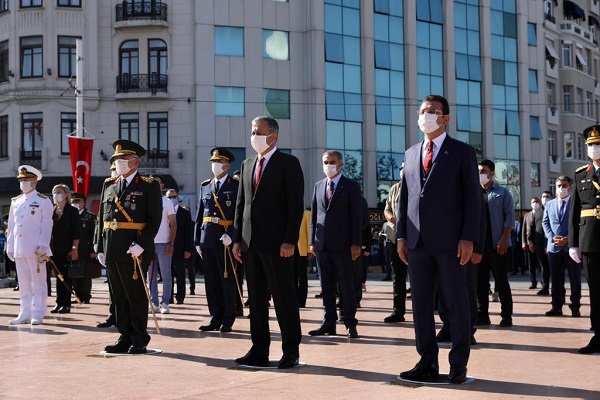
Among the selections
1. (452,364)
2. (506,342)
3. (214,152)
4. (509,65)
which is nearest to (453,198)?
(452,364)

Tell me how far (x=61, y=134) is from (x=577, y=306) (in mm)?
32150

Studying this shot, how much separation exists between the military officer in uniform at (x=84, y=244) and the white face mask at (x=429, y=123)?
31.7ft

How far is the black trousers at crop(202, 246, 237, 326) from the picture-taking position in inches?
462

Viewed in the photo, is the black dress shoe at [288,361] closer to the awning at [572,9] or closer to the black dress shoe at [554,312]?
the black dress shoe at [554,312]

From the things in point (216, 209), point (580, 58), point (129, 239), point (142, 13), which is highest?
point (580, 58)

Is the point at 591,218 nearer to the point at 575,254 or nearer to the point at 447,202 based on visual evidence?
the point at 575,254

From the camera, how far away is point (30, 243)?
529 inches

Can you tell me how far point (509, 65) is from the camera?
53.2 m

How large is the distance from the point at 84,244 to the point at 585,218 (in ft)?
31.8

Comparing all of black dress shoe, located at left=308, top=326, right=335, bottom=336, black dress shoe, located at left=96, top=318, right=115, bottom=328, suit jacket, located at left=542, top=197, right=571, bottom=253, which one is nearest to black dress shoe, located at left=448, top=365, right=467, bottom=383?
black dress shoe, located at left=308, top=326, right=335, bottom=336

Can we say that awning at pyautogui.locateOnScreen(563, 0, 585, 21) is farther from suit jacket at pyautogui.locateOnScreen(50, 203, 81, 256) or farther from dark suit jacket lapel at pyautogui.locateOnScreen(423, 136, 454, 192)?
dark suit jacket lapel at pyautogui.locateOnScreen(423, 136, 454, 192)

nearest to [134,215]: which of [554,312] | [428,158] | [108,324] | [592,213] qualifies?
[108,324]

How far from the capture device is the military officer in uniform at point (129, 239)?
964cm

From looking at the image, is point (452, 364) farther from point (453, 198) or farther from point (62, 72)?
point (62, 72)
